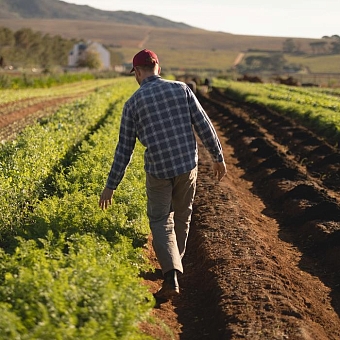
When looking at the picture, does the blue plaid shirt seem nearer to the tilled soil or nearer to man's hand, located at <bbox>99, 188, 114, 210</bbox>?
man's hand, located at <bbox>99, 188, 114, 210</bbox>

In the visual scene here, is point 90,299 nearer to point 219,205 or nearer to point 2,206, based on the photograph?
point 2,206

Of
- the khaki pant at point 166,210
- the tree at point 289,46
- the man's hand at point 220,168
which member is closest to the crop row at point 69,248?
the khaki pant at point 166,210

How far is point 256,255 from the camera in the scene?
7.53 metres

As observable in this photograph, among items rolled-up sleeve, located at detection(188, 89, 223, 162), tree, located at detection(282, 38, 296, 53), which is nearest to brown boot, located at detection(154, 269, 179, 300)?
rolled-up sleeve, located at detection(188, 89, 223, 162)

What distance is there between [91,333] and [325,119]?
1766cm

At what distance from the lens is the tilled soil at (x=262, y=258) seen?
5895mm

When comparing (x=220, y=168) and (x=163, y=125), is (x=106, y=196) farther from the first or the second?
(x=220, y=168)

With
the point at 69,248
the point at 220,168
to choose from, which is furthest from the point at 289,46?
the point at 69,248

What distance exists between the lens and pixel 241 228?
28.4ft

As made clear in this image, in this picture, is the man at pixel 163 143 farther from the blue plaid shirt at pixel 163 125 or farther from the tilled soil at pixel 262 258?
the tilled soil at pixel 262 258

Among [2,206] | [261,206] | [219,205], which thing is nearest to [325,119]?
[261,206]

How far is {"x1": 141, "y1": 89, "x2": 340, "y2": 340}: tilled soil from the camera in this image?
5.89 metres

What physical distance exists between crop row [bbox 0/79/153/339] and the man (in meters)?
0.30

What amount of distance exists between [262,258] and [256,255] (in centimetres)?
12
